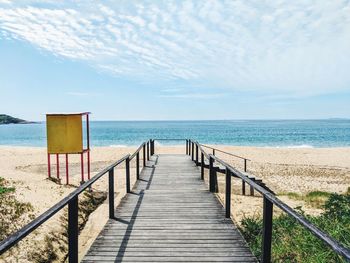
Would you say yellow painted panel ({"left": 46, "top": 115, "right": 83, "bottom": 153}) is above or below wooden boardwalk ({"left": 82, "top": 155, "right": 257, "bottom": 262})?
above

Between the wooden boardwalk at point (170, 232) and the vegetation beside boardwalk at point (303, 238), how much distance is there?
81 centimetres

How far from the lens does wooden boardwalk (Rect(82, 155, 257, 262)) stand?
4781mm

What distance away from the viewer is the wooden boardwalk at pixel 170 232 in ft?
15.7

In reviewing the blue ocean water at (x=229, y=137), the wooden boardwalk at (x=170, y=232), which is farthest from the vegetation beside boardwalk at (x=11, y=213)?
the blue ocean water at (x=229, y=137)

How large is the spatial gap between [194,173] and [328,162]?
76.0ft

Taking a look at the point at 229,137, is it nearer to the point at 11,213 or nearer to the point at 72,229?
the point at 11,213

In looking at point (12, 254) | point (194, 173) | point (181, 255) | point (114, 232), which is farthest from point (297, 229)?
point (194, 173)

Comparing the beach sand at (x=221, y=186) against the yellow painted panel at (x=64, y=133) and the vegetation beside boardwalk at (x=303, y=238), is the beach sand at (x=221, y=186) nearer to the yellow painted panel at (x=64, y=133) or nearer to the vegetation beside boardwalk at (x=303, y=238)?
the yellow painted panel at (x=64, y=133)

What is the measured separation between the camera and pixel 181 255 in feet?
15.8

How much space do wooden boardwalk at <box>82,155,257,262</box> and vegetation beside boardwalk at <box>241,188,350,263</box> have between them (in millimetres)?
815

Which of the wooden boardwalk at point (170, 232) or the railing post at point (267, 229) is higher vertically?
the railing post at point (267, 229)

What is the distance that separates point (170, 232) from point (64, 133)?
893 cm

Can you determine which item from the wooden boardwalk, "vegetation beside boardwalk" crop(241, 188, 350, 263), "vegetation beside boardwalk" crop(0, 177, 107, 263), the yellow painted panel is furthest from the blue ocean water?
"vegetation beside boardwalk" crop(0, 177, 107, 263)

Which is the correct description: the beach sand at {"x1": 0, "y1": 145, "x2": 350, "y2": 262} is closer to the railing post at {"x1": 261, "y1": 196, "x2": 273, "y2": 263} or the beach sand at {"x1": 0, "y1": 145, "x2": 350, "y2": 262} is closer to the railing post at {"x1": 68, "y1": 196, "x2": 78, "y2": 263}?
the railing post at {"x1": 68, "y1": 196, "x2": 78, "y2": 263}
